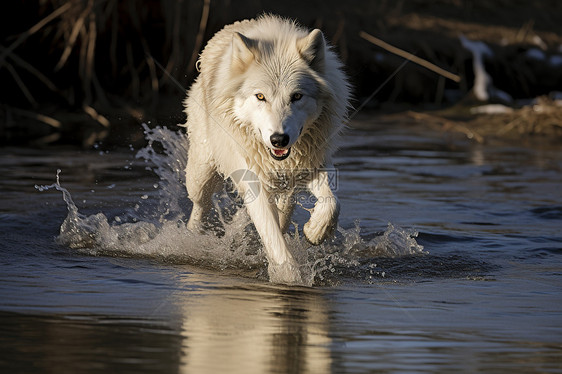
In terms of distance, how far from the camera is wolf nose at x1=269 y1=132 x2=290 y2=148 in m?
4.99

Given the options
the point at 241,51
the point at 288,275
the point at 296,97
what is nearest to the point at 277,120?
the point at 296,97

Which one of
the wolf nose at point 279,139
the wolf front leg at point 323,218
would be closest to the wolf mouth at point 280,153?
the wolf nose at point 279,139

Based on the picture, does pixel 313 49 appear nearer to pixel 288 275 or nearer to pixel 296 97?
pixel 296 97

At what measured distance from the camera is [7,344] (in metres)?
3.67

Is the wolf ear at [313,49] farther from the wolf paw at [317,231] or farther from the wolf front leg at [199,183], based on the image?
the wolf front leg at [199,183]

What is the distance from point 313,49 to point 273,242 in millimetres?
1152

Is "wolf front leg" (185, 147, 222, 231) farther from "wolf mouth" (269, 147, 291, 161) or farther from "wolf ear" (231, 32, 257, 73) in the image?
"wolf mouth" (269, 147, 291, 161)

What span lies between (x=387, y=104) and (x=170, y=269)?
11.1 meters

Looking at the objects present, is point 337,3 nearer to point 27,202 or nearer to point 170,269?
point 27,202

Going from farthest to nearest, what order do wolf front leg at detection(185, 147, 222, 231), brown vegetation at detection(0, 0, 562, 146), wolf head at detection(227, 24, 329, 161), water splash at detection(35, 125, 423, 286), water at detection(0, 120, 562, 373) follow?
brown vegetation at detection(0, 0, 562, 146)
wolf front leg at detection(185, 147, 222, 231)
water splash at detection(35, 125, 423, 286)
wolf head at detection(227, 24, 329, 161)
water at detection(0, 120, 562, 373)

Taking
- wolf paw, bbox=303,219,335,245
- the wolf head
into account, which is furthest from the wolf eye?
wolf paw, bbox=303,219,335,245

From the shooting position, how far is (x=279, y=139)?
16.4 ft

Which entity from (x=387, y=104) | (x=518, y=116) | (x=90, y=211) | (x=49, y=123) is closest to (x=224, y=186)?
(x=90, y=211)

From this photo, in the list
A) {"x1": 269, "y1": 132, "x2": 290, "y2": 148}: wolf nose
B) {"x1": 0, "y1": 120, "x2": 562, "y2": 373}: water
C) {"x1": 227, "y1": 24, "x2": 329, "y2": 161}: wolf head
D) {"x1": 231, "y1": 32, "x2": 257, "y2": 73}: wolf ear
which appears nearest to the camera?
Result: {"x1": 0, "y1": 120, "x2": 562, "y2": 373}: water
